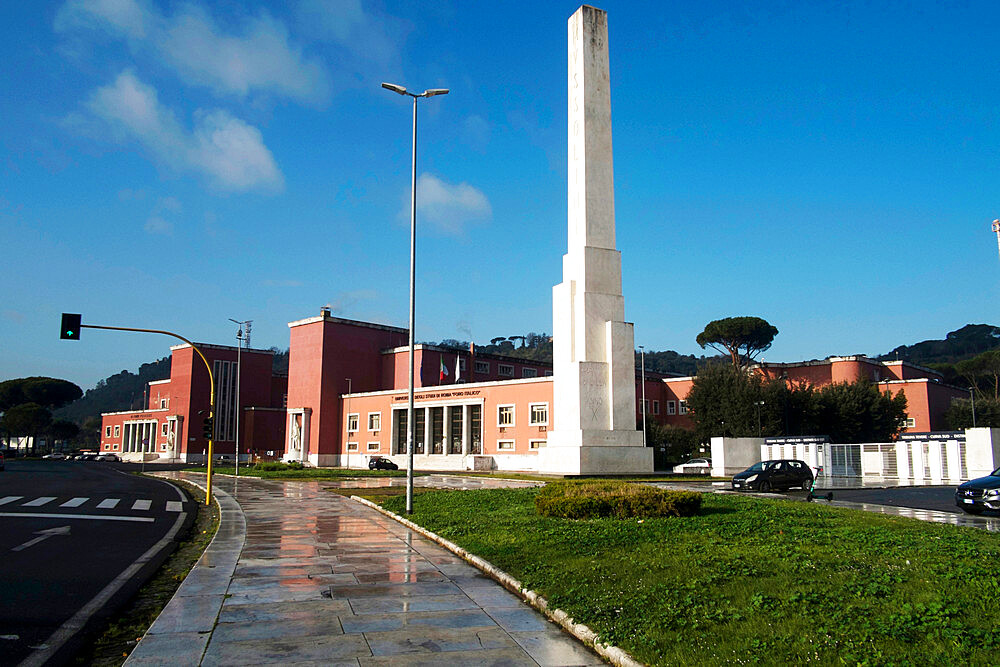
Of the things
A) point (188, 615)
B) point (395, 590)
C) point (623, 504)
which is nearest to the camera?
point (188, 615)

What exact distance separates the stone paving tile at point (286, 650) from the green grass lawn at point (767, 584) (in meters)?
2.13

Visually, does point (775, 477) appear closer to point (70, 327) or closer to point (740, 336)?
point (70, 327)

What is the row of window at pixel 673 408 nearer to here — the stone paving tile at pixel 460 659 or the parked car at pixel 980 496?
the parked car at pixel 980 496

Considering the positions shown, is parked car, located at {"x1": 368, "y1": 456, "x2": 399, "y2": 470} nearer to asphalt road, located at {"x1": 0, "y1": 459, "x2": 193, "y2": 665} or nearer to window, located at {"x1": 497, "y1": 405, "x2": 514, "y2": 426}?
window, located at {"x1": 497, "y1": 405, "x2": 514, "y2": 426}

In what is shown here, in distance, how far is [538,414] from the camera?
188 ft

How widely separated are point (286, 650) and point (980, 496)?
1690 cm

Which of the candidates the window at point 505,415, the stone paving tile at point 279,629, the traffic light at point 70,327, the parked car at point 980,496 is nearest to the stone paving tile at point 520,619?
the stone paving tile at point 279,629

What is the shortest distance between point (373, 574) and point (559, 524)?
4.46m

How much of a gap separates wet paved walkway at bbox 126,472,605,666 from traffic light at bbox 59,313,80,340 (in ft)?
38.0

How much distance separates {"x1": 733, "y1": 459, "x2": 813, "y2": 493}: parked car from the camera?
1104 inches

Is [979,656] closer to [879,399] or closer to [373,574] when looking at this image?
[373,574]

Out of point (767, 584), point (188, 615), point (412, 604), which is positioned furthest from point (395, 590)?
point (767, 584)

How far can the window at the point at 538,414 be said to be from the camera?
56719 millimetres

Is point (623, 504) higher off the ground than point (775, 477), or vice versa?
point (623, 504)
